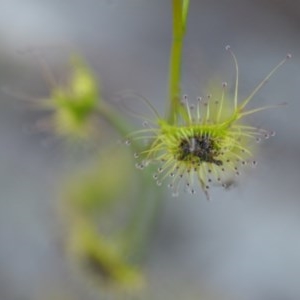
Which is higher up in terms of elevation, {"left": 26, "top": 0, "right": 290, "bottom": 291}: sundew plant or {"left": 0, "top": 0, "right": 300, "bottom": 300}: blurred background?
{"left": 0, "top": 0, "right": 300, "bottom": 300}: blurred background

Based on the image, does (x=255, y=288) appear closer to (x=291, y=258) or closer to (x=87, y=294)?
(x=291, y=258)

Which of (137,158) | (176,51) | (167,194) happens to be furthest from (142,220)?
(176,51)

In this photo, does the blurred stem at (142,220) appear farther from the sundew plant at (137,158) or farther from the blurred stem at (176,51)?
the blurred stem at (176,51)

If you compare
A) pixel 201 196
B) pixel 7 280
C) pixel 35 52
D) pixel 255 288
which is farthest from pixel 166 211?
pixel 35 52

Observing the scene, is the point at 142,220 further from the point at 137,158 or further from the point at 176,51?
the point at 176,51

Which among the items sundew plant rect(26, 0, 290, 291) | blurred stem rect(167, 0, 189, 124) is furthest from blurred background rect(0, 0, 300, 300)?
blurred stem rect(167, 0, 189, 124)

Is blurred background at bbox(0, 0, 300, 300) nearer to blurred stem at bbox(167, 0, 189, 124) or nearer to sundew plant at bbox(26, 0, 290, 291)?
sundew plant at bbox(26, 0, 290, 291)

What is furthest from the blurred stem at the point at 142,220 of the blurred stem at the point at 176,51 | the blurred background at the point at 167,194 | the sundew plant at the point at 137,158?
the blurred stem at the point at 176,51
